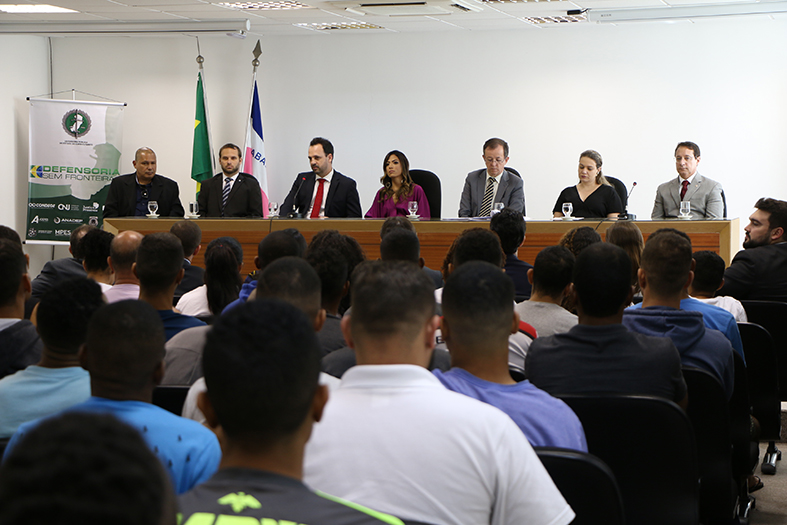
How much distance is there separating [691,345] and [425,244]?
13.2 ft

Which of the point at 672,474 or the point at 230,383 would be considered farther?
the point at 672,474

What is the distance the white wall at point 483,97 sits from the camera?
836cm

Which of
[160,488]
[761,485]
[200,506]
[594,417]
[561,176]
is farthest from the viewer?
[561,176]

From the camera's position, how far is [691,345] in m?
2.52

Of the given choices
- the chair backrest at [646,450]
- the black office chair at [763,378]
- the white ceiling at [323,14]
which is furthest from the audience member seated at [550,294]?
the white ceiling at [323,14]

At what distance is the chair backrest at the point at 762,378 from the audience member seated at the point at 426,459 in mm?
1998

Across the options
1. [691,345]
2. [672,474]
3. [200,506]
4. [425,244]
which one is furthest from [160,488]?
[425,244]

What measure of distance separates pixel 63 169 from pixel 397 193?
473 cm

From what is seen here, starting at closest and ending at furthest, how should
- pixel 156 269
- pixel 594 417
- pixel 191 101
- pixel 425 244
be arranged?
pixel 594 417 < pixel 156 269 < pixel 425 244 < pixel 191 101

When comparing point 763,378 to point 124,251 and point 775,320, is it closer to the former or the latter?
point 775,320

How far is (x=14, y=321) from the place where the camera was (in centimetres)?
262

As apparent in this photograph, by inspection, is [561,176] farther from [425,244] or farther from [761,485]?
[761,485]

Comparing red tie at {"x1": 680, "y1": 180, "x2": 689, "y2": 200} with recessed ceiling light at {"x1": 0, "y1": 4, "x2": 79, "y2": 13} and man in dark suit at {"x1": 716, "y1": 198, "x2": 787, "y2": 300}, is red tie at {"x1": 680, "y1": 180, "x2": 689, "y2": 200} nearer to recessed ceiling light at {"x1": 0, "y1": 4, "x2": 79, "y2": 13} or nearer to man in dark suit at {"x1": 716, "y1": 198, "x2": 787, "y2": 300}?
man in dark suit at {"x1": 716, "y1": 198, "x2": 787, "y2": 300}

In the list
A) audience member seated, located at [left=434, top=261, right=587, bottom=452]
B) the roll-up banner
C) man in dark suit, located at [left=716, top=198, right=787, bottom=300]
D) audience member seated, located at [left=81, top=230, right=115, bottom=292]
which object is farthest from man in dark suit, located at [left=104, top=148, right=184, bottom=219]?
audience member seated, located at [left=434, top=261, right=587, bottom=452]
